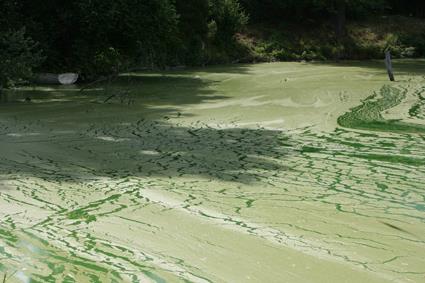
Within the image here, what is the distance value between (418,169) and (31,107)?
815cm

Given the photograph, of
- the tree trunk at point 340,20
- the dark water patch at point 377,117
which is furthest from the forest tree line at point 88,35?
the tree trunk at point 340,20

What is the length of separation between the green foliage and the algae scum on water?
1512 millimetres

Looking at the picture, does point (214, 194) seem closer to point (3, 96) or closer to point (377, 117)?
point (377, 117)

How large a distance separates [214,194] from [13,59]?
28.9 ft

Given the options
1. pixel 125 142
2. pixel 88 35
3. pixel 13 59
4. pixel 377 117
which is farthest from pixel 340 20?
pixel 125 142

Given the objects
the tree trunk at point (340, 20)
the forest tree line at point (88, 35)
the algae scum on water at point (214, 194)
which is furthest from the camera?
the tree trunk at point (340, 20)

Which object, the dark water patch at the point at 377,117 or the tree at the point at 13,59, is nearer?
the dark water patch at the point at 377,117

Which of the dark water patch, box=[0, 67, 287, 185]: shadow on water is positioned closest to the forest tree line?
box=[0, 67, 287, 185]: shadow on water

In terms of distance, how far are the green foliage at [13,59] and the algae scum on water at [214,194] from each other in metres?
1.51

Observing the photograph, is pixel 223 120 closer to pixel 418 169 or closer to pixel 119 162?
pixel 119 162

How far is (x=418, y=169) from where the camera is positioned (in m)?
6.37

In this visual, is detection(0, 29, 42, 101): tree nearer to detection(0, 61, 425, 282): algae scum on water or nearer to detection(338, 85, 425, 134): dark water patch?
detection(0, 61, 425, 282): algae scum on water

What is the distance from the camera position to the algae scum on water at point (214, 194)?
3830 mm

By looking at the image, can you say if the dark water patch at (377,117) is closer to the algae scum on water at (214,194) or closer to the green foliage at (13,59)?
the algae scum on water at (214,194)
